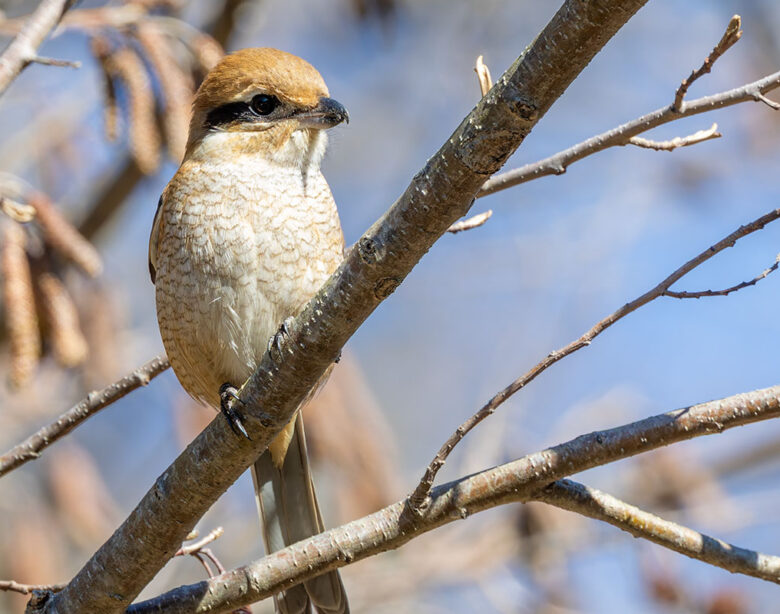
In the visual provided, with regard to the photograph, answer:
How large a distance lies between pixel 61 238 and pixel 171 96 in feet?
2.17

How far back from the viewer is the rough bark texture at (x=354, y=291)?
66.3 inches

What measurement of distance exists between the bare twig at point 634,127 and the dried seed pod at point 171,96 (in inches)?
48.3

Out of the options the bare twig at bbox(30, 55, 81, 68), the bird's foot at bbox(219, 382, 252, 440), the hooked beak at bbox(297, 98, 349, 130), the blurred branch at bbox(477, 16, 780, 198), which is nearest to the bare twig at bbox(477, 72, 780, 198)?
the blurred branch at bbox(477, 16, 780, 198)

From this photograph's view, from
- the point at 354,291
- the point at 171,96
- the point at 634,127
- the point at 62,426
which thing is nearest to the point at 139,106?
the point at 171,96

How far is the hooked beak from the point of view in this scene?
10.1 feet

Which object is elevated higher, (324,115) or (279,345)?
(324,115)

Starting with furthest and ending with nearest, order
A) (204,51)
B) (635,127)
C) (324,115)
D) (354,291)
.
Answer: (204,51), (324,115), (635,127), (354,291)

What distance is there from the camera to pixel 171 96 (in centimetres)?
341

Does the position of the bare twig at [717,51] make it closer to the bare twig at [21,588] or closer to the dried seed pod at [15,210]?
the dried seed pod at [15,210]

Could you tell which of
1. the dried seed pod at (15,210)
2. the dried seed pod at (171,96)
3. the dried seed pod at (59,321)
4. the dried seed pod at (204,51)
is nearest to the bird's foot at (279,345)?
the dried seed pod at (15,210)

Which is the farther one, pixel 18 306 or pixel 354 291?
pixel 18 306

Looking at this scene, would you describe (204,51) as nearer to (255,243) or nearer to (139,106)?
(139,106)

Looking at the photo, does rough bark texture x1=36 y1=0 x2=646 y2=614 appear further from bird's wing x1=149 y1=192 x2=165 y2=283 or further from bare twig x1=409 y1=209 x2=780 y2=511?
bird's wing x1=149 y1=192 x2=165 y2=283

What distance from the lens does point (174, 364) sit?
122 inches
